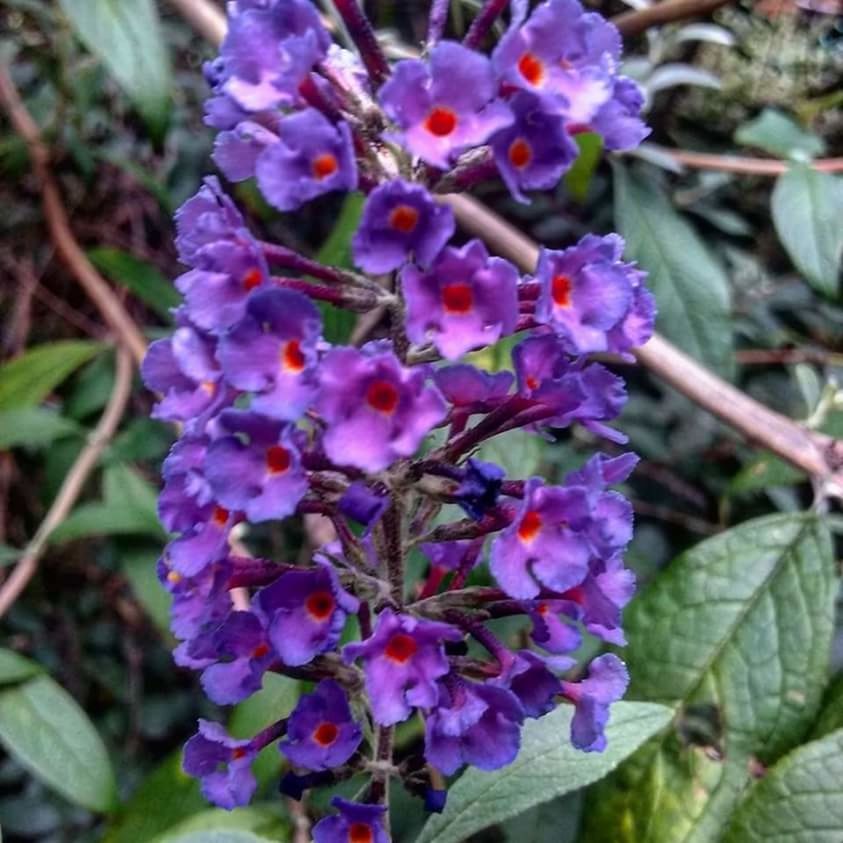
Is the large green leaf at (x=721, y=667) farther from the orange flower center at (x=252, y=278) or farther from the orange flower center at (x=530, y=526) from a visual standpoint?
the orange flower center at (x=252, y=278)

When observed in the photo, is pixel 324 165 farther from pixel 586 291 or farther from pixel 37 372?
pixel 37 372

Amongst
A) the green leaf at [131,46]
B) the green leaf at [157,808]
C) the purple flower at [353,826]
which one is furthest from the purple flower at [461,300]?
the green leaf at [131,46]

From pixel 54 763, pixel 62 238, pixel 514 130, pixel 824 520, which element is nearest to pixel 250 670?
pixel 514 130

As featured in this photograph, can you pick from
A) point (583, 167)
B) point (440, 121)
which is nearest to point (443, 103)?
point (440, 121)

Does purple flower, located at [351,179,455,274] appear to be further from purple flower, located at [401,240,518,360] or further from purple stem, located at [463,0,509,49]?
purple stem, located at [463,0,509,49]

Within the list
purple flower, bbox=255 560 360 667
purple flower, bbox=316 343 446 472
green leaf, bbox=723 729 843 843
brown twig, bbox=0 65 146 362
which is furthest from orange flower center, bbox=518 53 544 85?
brown twig, bbox=0 65 146 362

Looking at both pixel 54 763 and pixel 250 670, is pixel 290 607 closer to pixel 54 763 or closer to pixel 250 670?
pixel 250 670
